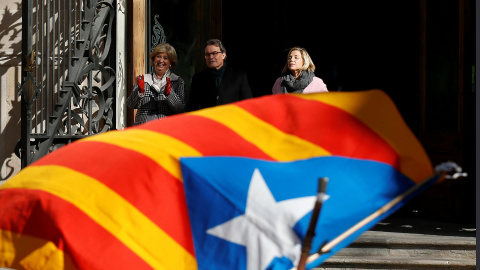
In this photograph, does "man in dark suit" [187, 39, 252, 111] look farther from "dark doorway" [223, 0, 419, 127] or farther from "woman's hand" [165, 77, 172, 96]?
"dark doorway" [223, 0, 419, 127]

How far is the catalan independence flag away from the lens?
3354 millimetres

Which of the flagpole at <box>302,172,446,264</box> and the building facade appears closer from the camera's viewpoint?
the flagpole at <box>302,172,446,264</box>

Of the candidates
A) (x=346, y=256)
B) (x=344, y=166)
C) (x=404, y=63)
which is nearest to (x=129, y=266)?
(x=344, y=166)

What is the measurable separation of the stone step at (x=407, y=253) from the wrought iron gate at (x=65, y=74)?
107 inches

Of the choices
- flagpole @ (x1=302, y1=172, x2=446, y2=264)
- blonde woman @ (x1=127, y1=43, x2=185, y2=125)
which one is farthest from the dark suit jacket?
flagpole @ (x1=302, y1=172, x2=446, y2=264)

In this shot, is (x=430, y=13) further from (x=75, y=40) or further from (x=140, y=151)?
(x=140, y=151)

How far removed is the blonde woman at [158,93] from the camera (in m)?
8.16

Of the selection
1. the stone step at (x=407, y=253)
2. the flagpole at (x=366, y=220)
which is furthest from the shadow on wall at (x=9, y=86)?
the flagpole at (x=366, y=220)

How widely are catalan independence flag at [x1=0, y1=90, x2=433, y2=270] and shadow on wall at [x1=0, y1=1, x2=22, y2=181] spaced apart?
6.62m

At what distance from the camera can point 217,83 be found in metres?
8.15

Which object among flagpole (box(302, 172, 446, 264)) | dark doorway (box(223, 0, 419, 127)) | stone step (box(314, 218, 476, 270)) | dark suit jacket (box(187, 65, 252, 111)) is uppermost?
dark doorway (box(223, 0, 419, 127))

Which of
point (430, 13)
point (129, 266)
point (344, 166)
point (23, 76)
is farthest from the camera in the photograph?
point (430, 13)

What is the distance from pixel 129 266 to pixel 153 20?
23.9 ft

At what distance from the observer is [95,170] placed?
3.46 m
